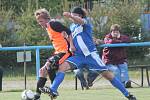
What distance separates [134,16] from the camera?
27375 millimetres

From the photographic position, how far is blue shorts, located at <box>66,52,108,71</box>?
34.5 ft

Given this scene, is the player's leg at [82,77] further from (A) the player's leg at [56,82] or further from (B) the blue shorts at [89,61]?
(A) the player's leg at [56,82]

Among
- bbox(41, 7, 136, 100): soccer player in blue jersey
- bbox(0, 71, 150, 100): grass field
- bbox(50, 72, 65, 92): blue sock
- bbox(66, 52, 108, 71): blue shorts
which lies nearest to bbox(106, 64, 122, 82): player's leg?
bbox(0, 71, 150, 100): grass field

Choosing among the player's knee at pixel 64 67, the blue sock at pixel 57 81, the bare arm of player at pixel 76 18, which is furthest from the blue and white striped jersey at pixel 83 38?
the blue sock at pixel 57 81

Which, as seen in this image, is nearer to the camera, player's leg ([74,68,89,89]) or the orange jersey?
the orange jersey

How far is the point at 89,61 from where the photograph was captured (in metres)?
10.6

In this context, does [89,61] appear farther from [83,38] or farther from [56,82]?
[56,82]

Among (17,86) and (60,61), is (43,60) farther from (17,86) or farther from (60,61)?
(60,61)

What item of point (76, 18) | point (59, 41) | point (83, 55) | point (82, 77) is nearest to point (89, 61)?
point (83, 55)

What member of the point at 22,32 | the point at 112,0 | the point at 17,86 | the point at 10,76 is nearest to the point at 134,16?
the point at 112,0

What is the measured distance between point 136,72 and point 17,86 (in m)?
4.30

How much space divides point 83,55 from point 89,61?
163 millimetres

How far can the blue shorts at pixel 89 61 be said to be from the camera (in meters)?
10.5

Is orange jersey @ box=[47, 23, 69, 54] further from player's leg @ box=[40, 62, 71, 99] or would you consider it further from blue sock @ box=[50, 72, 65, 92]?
blue sock @ box=[50, 72, 65, 92]
